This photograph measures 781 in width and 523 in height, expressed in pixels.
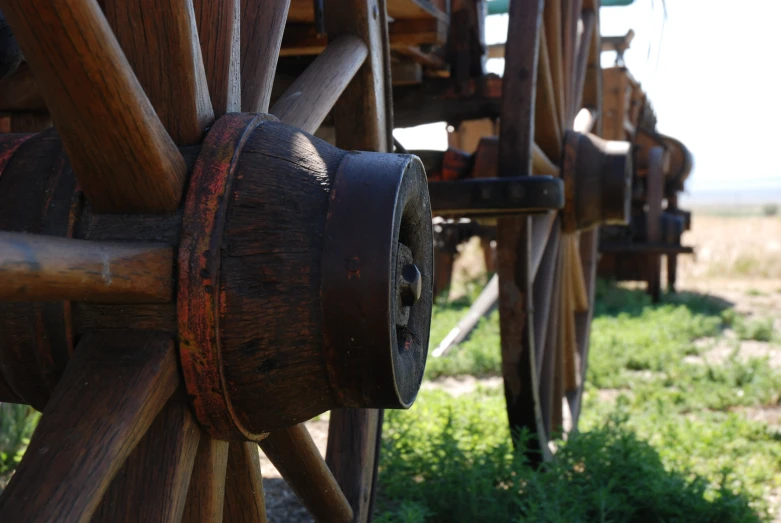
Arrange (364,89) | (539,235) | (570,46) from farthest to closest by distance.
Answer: (570,46) < (539,235) < (364,89)

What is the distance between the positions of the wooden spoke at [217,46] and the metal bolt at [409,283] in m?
0.34

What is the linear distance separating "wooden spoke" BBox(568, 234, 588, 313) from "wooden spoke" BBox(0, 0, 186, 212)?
8.36ft

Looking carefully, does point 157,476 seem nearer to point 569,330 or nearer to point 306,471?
point 306,471

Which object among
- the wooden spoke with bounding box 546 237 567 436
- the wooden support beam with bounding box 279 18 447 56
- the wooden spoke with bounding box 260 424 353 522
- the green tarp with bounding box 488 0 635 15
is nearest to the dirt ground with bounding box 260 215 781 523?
the wooden spoke with bounding box 546 237 567 436

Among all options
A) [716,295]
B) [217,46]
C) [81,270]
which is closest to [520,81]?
[217,46]

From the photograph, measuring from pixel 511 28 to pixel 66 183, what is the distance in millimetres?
1656

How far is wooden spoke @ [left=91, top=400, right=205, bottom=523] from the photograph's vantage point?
38.1 inches

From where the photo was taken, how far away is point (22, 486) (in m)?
0.88

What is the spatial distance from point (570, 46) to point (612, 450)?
4.83ft

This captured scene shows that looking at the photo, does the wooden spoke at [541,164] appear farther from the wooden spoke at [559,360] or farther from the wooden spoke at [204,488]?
the wooden spoke at [204,488]

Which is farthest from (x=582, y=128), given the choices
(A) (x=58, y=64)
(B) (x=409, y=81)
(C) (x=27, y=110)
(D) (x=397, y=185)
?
(A) (x=58, y=64)

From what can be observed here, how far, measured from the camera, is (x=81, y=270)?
2.85ft

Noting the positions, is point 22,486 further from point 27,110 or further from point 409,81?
point 409,81

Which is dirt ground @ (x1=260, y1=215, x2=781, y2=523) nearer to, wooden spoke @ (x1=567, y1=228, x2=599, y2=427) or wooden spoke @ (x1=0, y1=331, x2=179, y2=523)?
wooden spoke @ (x1=567, y1=228, x2=599, y2=427)
